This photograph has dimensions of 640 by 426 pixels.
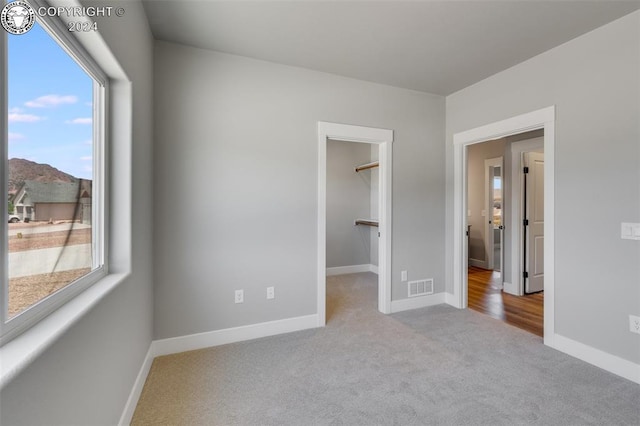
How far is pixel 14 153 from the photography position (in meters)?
0.93

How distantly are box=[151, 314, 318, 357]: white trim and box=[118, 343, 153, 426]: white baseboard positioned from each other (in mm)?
175

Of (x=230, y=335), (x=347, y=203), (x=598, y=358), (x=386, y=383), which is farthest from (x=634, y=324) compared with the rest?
A: (x=347, y=203)

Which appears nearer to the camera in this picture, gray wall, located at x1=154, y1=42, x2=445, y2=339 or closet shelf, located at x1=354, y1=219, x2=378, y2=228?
gray wall, located at x1=154, y1=42, x2=445, y2=339

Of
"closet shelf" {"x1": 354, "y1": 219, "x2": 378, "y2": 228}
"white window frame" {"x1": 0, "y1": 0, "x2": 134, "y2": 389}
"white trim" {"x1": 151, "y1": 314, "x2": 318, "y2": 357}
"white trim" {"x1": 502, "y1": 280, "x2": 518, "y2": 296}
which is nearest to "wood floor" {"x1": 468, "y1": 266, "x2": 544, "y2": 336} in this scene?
"white trim" {"x1": 502, "y1": 280, "x2": 518, "y2": 296}

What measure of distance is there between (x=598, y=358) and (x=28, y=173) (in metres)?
3.70

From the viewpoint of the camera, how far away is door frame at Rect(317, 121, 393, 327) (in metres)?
3.13

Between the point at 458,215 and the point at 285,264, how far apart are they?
2222mm

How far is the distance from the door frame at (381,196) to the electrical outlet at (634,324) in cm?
197

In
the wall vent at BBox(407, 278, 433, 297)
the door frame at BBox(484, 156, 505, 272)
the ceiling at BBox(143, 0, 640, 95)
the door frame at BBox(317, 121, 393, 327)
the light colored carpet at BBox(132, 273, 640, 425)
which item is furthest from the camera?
the door frame at BBox(484, 156, 505, 272)

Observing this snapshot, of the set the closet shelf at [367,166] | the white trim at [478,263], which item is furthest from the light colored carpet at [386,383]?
the white trim at [478,263]

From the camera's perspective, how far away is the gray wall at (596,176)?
7.19 feet

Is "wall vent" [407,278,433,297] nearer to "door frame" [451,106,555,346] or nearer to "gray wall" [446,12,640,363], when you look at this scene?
"door frame" [451,106,555,346]

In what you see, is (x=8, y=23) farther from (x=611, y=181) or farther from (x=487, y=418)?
(x=611, y=181)

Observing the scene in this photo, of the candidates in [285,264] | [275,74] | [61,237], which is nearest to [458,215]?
[285,264]
